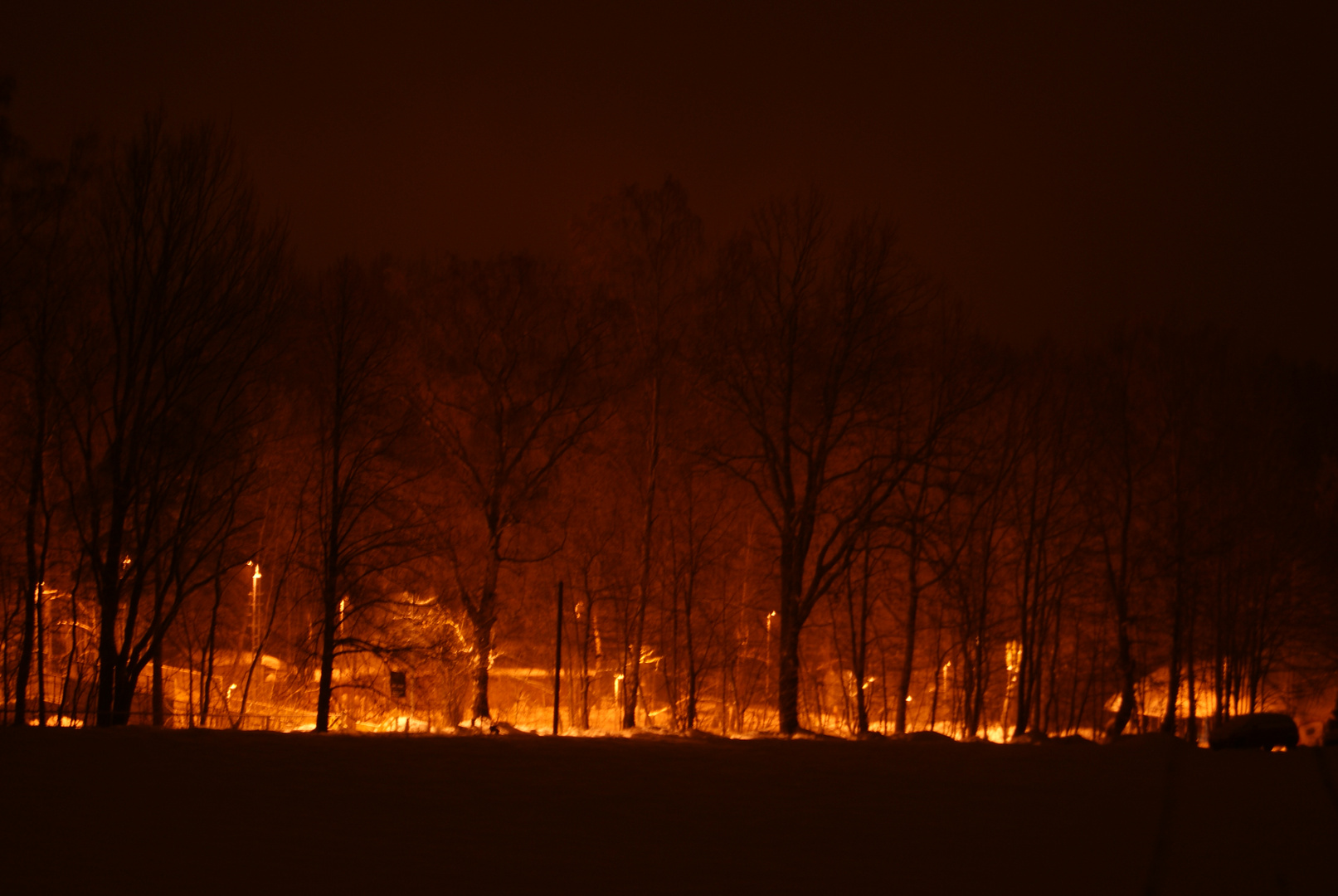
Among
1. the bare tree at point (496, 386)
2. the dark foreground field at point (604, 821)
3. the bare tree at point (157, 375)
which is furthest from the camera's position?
the bare tree at point (496, 386)

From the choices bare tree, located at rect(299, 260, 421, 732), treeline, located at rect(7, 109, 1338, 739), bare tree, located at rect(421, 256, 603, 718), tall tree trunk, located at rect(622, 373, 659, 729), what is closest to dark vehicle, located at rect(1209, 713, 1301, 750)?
Result: treeline, located at rect(7, 109, 1338, 739)

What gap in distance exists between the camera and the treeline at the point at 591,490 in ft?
53.2

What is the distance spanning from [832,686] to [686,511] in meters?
13.1

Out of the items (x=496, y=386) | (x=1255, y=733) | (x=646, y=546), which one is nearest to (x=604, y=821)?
(x=646, y=546)

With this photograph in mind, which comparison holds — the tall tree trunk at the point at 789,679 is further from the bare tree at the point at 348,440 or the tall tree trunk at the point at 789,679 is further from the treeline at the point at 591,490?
the bare tree at the point at 348,440

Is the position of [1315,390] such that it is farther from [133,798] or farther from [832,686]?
[133,798]

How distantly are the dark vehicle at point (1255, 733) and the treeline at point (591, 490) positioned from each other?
423cm

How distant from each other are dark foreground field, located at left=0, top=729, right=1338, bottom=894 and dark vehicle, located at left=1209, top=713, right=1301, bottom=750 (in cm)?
804

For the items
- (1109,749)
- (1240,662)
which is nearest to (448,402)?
(1109,749)

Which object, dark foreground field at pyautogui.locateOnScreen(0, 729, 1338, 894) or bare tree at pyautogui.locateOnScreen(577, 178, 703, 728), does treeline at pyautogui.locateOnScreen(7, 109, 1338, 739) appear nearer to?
bare tree at pyautogui.locateOnScreen(577, 178, 703, 728)

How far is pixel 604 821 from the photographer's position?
7.51 m

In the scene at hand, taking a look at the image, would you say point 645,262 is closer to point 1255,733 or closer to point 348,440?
point 348,440

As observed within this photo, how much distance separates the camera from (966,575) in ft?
83.3

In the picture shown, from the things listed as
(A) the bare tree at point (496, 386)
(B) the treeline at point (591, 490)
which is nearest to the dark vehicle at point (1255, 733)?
(B) the treeline at point (591, 490)
